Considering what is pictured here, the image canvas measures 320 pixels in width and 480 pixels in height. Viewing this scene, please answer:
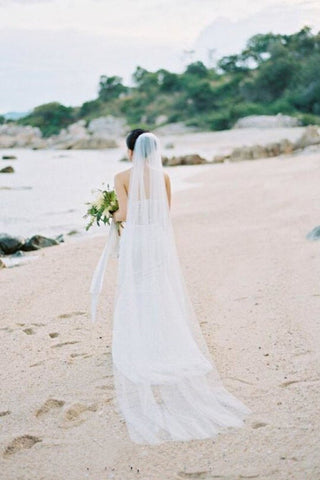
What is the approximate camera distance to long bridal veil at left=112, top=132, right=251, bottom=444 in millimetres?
4996

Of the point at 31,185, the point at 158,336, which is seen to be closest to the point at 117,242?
the point at 158,336

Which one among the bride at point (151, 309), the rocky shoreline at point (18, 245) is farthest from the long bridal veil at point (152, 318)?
the rocky shoreline at point (18, 245)

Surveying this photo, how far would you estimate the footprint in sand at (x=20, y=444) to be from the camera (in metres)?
4.29

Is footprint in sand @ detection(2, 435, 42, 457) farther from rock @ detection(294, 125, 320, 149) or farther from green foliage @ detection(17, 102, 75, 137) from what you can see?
green foliage @ detection(17, 102, 75, 137)

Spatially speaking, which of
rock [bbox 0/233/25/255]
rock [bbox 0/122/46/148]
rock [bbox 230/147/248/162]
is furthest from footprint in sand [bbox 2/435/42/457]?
rock [bbox 0/122/46/148]

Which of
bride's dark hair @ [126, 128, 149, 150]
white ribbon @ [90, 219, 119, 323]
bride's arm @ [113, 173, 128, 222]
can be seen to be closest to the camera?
bride's dark hair @ [126, 128, 149, 150]

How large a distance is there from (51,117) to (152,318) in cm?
8648

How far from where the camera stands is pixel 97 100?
8938cm

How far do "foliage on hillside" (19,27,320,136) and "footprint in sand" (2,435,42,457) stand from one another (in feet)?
153

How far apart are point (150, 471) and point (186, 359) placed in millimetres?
1542

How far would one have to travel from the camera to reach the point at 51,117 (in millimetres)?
89000

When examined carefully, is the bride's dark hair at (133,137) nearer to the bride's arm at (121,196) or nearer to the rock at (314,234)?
the bride's arm at (121,196)

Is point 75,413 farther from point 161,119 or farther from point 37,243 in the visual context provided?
point 161,119

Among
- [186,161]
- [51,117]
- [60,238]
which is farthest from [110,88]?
[60,238]
